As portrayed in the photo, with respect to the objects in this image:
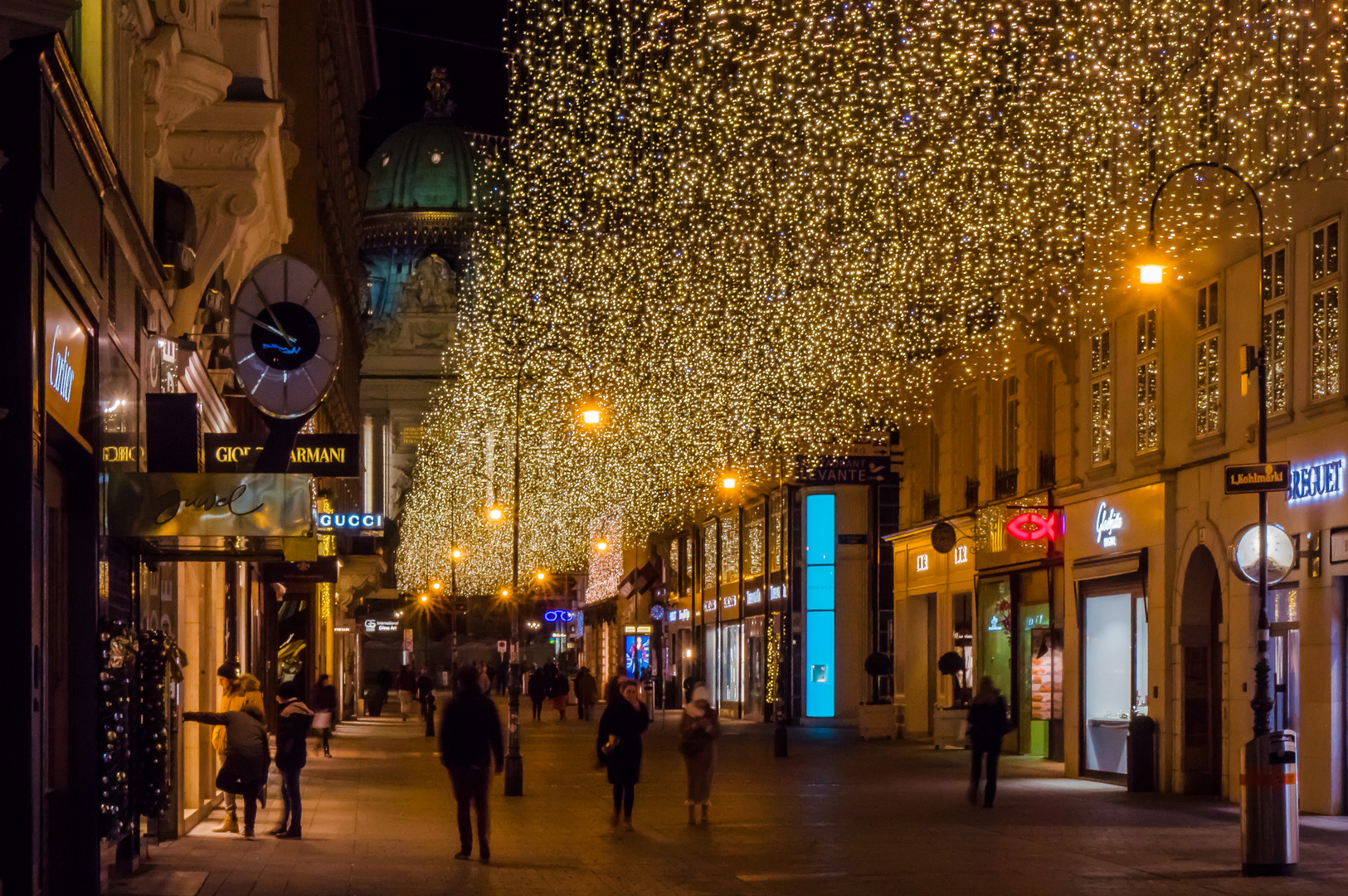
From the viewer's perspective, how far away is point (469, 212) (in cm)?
12556

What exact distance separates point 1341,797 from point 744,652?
36.4m

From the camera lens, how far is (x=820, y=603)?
4947 centimetres

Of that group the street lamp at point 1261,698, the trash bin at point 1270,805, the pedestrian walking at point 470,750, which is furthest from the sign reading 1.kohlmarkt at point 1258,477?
the pedestrian walking at point 470,750

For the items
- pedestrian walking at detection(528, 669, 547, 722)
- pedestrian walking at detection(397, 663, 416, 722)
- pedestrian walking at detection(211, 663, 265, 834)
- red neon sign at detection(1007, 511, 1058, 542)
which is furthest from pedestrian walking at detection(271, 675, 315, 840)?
pedestrian walking at detection(397, 663, 416, 722)

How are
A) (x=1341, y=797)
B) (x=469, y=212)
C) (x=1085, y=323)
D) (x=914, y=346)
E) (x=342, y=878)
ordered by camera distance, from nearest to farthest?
(x=342, y=878) → (x=1341, y=797) → (x=1085, y=323) → (x=914, y=346) → (x=469, y=212)

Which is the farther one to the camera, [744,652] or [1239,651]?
[744,652]

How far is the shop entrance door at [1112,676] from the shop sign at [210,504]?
51.1 ft

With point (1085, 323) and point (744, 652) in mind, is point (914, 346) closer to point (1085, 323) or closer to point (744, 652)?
point (1085, 323)

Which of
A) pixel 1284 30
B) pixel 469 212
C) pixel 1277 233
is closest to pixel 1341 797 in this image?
pixel 1277 233

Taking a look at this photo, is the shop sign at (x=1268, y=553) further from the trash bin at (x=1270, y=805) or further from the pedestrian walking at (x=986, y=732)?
the trash bin at (x=1270, y=805)

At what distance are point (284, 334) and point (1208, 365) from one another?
1286 cm

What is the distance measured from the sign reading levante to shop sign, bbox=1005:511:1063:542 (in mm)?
15640

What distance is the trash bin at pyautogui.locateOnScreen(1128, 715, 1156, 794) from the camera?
85.5ft

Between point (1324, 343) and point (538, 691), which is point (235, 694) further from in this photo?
point (538, 691)
